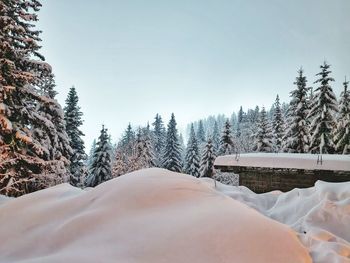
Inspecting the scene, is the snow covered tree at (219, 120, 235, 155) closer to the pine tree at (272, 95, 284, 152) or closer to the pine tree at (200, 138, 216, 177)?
the pine tree at (200, 138, 216, 177)

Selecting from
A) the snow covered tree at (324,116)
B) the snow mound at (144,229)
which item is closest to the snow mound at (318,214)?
the snow mound at (144,229)

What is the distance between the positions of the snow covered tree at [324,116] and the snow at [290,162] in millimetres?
15690

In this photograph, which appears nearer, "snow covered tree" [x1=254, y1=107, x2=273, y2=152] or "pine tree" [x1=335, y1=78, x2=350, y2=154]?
"pine tree" [x1=335, y1=78, x2=350, y2=154]

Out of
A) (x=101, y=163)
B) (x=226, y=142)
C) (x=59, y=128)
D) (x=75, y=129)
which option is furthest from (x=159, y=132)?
(x=59, y=128)

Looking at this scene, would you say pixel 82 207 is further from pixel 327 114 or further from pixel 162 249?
pixel 327 114

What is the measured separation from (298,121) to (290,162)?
18908 mm

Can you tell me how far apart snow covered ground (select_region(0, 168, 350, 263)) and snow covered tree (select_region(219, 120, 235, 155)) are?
106 ft

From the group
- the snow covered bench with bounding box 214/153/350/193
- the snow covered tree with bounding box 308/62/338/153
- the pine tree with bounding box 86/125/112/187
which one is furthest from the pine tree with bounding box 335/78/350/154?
the pine tree with bounding box 86/125/112/187

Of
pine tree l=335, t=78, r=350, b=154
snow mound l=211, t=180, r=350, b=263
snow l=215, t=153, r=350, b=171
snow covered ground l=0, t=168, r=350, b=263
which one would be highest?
pine tree l=335, t=78, r=350, b=154

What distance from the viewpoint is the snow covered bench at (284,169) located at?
20.1ft

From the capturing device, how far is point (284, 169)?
6520mm

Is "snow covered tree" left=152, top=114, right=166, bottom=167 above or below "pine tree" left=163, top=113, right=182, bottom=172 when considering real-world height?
above

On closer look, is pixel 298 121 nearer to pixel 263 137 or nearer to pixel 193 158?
pixel 263 137

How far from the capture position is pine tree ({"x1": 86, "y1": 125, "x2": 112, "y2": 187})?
94.9ft
